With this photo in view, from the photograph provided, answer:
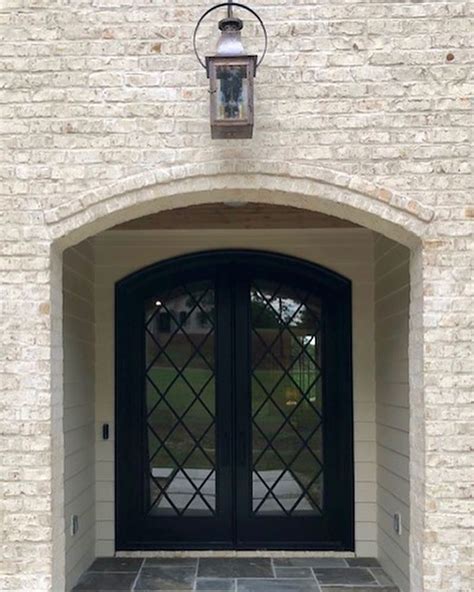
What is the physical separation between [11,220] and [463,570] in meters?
3.03

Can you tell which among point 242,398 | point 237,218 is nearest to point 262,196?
point 237,218

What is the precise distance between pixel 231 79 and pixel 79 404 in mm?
2695

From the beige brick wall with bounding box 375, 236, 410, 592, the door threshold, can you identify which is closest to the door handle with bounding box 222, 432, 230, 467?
the door threshold

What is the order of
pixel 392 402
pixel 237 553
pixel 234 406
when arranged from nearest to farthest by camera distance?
pixel 392 402
pixel 237 553
pixel 234 406

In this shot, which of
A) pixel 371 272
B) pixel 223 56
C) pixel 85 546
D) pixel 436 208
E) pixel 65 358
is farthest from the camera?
pixel 371 272

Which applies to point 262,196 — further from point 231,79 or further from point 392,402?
point 392,402

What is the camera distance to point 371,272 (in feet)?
17.7

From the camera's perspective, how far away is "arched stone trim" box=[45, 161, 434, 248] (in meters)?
3.58

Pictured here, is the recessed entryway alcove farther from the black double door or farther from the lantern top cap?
the lantern top cap

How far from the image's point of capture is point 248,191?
12.0 feet

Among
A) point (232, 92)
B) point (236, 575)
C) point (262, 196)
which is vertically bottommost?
point (236, 575)

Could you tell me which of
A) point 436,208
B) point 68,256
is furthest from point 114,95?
point 436,208

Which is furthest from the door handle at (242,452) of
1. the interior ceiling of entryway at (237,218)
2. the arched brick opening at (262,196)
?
the arched brick opening at (262,196)

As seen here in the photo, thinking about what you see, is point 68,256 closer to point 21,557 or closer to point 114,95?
point 114,95
